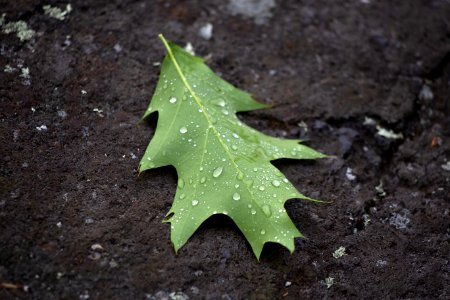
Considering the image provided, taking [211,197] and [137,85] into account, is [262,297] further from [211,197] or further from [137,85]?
[137,85]

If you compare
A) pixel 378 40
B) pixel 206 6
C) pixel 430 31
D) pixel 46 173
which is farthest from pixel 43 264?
pixel 430 31

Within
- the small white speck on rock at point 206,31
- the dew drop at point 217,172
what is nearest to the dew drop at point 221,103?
the dew drop at point 217,172

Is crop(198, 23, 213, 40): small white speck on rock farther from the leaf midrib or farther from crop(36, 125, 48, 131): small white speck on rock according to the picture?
crop(36, 125, 48, 131): small white speck on rock

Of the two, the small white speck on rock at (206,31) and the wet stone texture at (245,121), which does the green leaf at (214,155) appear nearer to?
the wet stone texture at (245,121)

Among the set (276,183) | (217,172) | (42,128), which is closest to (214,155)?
(217,172)

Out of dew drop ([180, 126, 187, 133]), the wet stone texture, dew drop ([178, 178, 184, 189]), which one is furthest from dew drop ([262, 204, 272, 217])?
dew drop ([180, 126, 187, 133])
